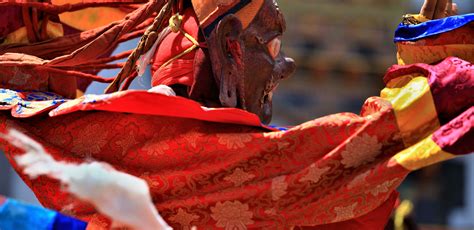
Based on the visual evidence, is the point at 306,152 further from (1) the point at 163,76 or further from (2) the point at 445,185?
(2) the point at 445,185

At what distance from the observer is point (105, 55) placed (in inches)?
139

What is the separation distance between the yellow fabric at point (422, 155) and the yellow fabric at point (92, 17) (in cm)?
144

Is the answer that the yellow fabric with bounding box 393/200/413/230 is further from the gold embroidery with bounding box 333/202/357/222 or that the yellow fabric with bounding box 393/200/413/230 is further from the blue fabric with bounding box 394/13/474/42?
the gold embroidery with bounding box 333/202/357/222

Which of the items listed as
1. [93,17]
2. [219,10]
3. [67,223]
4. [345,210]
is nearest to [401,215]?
[93,17]

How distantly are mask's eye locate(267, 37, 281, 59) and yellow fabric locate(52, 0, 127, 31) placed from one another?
0.74 meters

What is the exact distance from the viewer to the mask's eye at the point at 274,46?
121 inches

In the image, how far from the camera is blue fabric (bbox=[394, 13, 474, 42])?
2.73 metres

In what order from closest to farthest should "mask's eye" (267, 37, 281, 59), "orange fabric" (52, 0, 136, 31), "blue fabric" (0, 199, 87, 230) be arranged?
"blue fabric" (0, 199, 87, 230) → "mask's eye" (267, 37, 281, 59) → "orange fabric" (52, 0, 136, 31)

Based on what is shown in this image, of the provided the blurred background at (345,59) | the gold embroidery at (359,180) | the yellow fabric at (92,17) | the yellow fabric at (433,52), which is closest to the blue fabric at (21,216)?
the gold embroidery at (359,180)

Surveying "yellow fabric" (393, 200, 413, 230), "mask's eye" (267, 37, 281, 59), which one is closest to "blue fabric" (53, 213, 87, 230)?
"mask's eye" (267, 37, 281, 59)

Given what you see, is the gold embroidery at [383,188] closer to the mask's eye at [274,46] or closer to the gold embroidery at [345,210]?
the gold embroidery at [345,210]

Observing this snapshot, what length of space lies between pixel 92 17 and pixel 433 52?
138 cm

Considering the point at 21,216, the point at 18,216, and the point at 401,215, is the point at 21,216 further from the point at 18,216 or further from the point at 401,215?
the point at 401,215

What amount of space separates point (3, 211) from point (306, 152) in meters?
0.75
